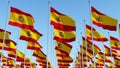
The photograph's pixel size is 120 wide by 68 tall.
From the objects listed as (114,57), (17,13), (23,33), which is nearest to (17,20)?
(17,13)

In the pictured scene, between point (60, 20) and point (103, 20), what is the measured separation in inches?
143

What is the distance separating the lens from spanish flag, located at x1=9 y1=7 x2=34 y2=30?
24.6 m

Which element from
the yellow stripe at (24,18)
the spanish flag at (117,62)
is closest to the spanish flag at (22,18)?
the yellow stripe at (24,18)

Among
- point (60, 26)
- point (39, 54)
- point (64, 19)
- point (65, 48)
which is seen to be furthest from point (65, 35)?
point (39, 54)

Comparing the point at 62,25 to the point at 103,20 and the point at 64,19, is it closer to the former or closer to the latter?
the point at 64,19

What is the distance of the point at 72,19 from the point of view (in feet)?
81.9

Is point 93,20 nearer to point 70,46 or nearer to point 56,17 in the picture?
point 56,17

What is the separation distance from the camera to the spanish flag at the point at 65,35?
1052 inches

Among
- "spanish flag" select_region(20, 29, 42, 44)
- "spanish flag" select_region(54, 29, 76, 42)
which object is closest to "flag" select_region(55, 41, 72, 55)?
"spanish flag" select_region(54, 29, 76, 42)

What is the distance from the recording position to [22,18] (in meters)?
25.0

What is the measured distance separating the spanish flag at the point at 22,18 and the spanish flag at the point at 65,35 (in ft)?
9.34

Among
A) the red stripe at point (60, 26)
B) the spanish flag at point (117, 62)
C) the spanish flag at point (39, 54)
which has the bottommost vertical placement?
the spanish flag at point (117, 62)

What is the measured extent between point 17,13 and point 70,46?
8.30 m

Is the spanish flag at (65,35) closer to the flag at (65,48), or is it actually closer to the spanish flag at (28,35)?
the spanish flag at (28,35)
